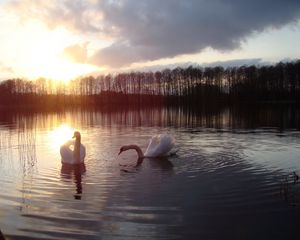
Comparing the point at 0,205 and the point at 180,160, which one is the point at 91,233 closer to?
the point at 0,205

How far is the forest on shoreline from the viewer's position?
397 feet

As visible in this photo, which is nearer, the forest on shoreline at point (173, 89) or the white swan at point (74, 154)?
the white swan at point (74, 154)

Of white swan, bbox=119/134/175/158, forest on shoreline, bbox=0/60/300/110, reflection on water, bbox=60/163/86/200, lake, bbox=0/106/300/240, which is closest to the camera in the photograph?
lake, bbox=0/106/300/240

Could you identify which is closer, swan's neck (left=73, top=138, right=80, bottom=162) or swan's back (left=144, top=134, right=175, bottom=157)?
swan's neck (left=73, top=138, right=80, bottom=162)

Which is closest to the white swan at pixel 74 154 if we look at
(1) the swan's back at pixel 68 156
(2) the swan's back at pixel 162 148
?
(1) the swan's back at pixel 68 156

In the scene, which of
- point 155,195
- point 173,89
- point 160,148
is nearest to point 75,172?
point 160,148

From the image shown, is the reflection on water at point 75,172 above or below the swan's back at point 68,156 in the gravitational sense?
below

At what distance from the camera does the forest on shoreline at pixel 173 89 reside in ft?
397

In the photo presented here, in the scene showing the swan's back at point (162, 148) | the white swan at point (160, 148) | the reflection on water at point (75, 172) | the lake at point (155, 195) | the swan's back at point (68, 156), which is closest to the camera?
the lake at point (155, 195)

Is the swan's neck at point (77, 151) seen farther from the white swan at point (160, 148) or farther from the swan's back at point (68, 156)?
the white swan at point (160, 148)

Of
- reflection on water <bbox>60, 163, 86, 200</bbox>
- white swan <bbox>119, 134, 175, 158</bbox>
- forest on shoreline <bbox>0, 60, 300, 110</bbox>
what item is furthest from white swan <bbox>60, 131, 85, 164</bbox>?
forest on shoreline <bbox>0, 60, 300, 110</bbox>

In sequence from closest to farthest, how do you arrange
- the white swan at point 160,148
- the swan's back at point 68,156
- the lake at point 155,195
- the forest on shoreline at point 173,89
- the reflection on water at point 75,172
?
the lake at point 155,195
the reflection on water at point 75,172
the swan's back at point 68,156
the white swan at point 160,148
the forest on shoreline at point 173,89

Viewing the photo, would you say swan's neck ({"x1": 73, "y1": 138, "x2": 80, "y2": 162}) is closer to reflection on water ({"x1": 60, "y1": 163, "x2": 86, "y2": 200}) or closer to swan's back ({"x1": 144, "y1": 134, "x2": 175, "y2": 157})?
reflection on water ({"x1": 60, "y1": 163, "x2": 86, "y2": 200})

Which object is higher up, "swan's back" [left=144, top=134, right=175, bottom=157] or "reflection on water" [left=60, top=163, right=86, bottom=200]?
"swan's back" [left=144, top=134, right=175, bottom=157]
